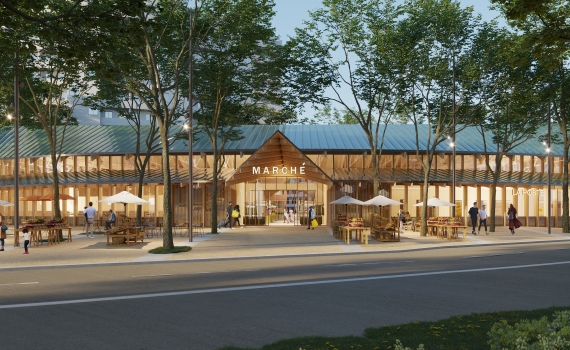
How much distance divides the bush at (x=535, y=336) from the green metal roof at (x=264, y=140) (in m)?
41.8

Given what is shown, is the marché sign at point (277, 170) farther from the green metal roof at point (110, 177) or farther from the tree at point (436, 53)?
the tree at point (436, 53)

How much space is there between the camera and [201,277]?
58.4 feet

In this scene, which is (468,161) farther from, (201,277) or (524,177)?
(201,277)

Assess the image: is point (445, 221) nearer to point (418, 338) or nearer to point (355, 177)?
point (355, 177)

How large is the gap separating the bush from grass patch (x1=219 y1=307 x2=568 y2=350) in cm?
110

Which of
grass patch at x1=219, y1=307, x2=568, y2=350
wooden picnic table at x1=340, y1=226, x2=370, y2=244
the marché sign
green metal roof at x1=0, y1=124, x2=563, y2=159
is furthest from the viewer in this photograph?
green metal roof at x1=0, y1=124, x2=563, y2=159

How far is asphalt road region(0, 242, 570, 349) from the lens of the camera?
33.1ft

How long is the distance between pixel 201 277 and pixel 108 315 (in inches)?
247

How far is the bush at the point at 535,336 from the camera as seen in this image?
21.3 ft

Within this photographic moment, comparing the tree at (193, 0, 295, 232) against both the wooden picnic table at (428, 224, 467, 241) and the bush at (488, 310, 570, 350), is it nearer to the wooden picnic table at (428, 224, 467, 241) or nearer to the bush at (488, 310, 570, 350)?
the wooden picnic table at (428, 224, 467, 241)

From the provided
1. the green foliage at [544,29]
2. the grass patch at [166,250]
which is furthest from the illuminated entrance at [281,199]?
the green foliage at [544,29]

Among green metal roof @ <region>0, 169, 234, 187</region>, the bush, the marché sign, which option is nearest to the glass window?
the marché sign

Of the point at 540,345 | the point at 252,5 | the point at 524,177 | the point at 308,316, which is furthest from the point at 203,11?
the point at 524,177

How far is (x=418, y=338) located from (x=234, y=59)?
1066 inches
